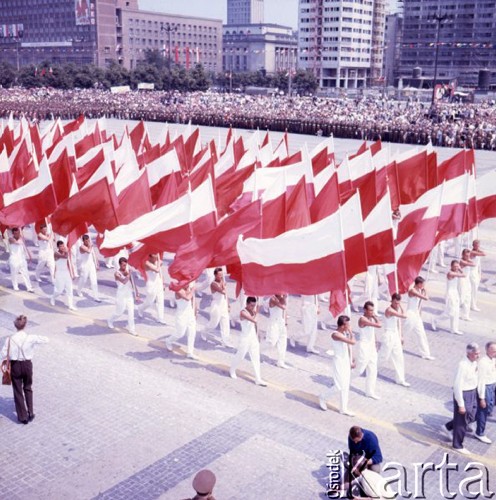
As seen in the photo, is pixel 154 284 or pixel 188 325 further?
pixel 154 284

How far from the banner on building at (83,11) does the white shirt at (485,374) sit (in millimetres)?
133753

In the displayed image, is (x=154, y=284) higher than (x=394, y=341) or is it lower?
higher

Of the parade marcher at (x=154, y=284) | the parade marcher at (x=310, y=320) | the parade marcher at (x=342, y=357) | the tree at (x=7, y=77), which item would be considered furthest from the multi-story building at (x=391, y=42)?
the parade marcher at (x=342, y=357)

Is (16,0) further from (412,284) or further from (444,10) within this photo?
(412,284)

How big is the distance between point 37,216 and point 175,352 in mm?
5024

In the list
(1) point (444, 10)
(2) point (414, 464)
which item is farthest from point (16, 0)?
(2) point (414, 464)

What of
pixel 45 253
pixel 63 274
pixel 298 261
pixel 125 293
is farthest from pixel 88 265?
pixel 298 261

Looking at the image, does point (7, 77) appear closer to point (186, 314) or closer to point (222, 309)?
point (222, 309)

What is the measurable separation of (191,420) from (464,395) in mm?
3369

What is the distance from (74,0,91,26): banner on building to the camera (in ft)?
424

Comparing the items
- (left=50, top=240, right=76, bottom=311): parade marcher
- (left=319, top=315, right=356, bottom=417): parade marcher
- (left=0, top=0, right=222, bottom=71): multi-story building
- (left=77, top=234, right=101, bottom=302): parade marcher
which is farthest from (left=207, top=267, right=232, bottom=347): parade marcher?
(left=0, top=0, right=222, bottom=71): multi-story building

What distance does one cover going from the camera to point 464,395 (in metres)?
7.92

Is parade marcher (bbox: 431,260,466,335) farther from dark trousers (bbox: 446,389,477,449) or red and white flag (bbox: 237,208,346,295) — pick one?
dark trousers (bbox: 446,389,477,449)

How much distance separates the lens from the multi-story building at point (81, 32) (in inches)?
5143
